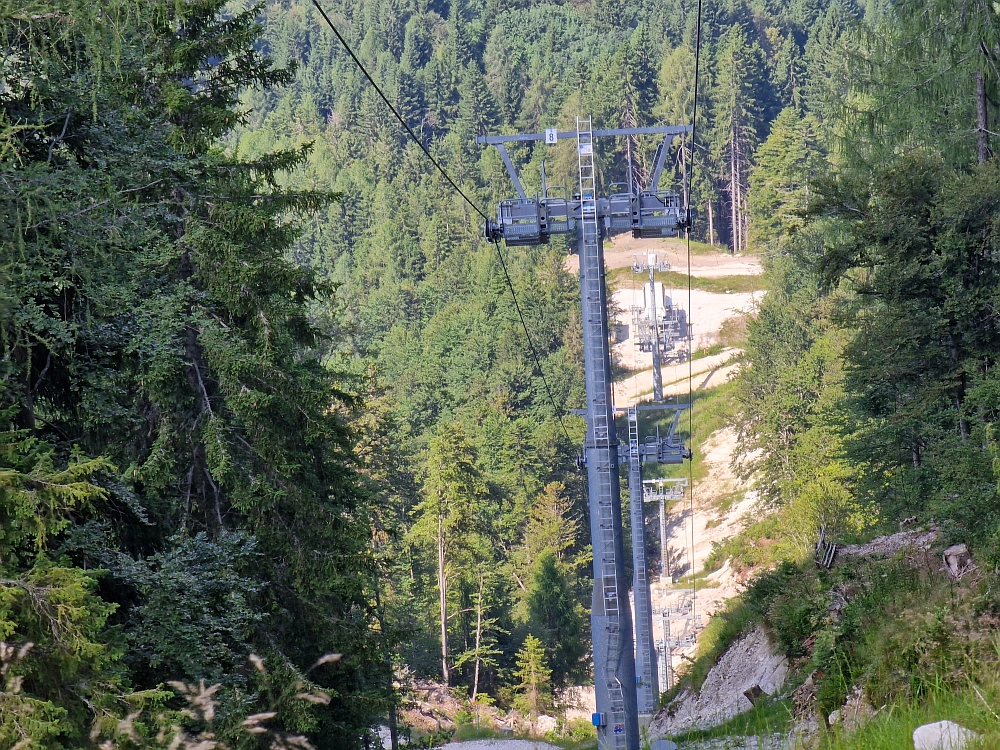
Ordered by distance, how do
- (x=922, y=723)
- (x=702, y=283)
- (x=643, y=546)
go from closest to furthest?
1. (x=922, y=723)
2. (x=643, y=546)
3. (x=702, y=283)

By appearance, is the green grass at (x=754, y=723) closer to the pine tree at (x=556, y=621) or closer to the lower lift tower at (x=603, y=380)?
the lower lift tower at (x=603, y=380)

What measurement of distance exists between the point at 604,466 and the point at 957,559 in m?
6.07

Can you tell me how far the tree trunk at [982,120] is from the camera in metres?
19.8

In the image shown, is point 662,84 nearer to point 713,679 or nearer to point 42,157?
point 713,679

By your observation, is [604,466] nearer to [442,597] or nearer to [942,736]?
[942,736]

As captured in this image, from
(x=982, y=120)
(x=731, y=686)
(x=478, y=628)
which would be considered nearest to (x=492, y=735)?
(x=478, y=628)

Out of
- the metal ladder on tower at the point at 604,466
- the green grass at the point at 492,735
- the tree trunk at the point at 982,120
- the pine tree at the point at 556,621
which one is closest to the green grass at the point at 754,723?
the metal ladder on tower at the point at 604,466

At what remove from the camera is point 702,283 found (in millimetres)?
91125

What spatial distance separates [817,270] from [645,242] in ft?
299

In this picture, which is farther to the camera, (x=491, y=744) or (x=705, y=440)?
(x=705, y=440)

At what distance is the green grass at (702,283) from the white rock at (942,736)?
83.9 meters

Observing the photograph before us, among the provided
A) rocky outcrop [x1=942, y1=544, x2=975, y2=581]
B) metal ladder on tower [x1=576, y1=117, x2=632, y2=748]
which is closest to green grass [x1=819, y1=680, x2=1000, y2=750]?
rocky outcrop [x1=942, y1=544, x2=975, y2=581]

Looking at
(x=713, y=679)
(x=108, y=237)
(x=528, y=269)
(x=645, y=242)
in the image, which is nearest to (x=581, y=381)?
(x=528, y=269)

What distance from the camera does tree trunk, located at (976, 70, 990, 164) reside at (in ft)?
64.8
